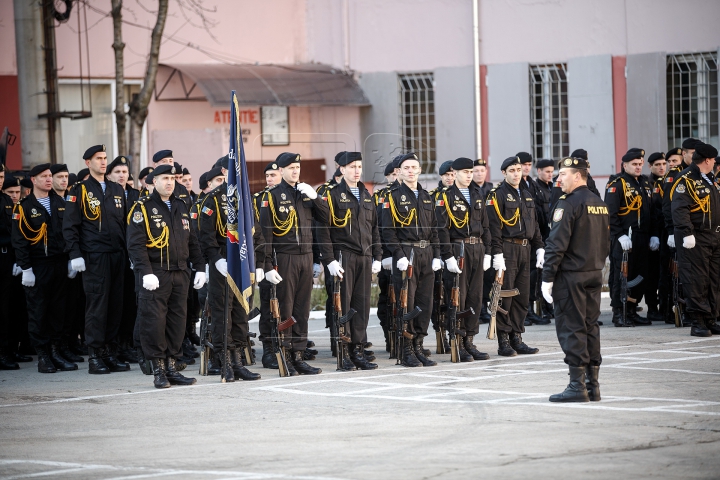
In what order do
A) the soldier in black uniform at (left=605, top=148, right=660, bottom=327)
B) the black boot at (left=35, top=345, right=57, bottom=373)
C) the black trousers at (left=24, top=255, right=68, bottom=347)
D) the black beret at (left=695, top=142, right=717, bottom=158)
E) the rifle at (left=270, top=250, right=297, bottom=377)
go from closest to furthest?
the rifle at (left=270, top=250, right=297, bottom=377) < the black boot at (left=35, top=345, right=57, bottom=373) < the black trousers at (left=24, top=255, right=68, bottom=347) < the black beret at (left=695, top=142, right=717, bottom=158) < the soldier in black uniform at (left=605, top=148, right=660, bottom=327)

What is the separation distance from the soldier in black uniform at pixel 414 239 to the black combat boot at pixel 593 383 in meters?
3.05

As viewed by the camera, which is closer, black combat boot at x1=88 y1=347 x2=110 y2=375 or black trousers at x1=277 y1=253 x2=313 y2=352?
black trousers at x1=277 y1=253 x2=313 y2=352

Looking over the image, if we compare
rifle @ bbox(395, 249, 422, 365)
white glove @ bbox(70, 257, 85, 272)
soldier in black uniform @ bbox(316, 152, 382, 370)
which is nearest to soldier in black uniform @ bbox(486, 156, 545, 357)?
rifle @ bbox(395, 249, 422, 365)

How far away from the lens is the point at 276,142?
2575 centimetres

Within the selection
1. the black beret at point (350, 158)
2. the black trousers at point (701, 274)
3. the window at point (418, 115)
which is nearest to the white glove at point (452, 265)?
the black beret at point (350, 158)

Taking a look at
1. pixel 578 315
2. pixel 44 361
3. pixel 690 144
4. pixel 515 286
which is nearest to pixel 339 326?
pixel 515 286

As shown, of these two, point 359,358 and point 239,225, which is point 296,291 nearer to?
point 359,358

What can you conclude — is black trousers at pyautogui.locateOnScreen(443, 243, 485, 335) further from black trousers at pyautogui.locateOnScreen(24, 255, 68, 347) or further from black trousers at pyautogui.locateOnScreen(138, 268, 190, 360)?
black trousers at pyautogui.locateOnScreen(24, 255, 68, 347)

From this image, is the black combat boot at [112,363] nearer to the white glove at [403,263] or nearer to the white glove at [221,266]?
the white glove at [221,266]

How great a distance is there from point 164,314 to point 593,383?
4.33 meters

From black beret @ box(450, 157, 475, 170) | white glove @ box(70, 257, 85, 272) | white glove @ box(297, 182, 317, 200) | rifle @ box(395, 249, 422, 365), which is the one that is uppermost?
black beret @ box(450, 157, 475, 170)

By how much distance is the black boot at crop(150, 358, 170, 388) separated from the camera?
11.0 meters

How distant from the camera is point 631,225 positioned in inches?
608

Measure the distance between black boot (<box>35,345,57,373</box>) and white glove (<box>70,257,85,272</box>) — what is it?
3.64 ft
